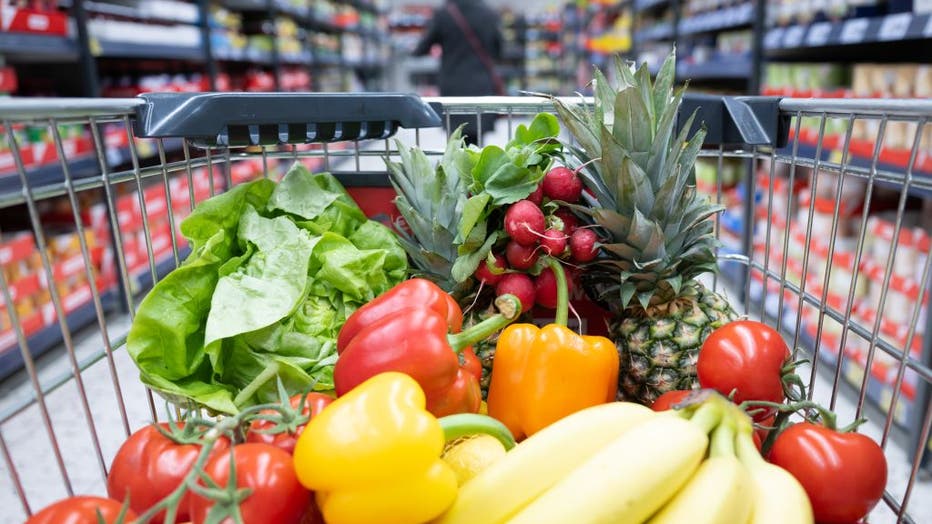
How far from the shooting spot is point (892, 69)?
90.1 inches

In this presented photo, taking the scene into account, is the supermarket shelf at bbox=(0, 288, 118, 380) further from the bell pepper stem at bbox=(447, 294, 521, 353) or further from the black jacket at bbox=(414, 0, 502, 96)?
the black jacket at bbox=(414, 0, 502, 96)

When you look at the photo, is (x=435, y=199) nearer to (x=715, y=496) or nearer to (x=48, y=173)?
(x=715, y=496)

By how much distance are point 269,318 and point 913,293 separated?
2094 mm

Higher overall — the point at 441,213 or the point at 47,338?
the point at 441,213

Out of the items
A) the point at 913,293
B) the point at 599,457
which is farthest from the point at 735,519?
the point at 913,293

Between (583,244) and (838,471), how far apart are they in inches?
19.6

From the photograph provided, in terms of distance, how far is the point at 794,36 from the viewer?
278 cm

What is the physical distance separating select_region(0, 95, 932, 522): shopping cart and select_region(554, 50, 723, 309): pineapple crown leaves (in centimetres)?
11

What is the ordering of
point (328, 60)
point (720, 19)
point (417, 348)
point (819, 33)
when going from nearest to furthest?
point (417, 348) → point (819, 33) → point (720, 19) → point (328, 60)

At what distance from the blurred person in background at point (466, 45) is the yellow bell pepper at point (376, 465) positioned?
405 centimetres

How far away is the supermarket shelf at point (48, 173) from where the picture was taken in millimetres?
2518

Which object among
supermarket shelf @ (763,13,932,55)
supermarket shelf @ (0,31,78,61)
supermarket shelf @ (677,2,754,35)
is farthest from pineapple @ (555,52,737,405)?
supermarket shelf @ (677,2,754,35)

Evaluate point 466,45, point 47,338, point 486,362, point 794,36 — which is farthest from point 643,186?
point 466,45

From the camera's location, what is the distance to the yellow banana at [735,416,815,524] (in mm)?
695
